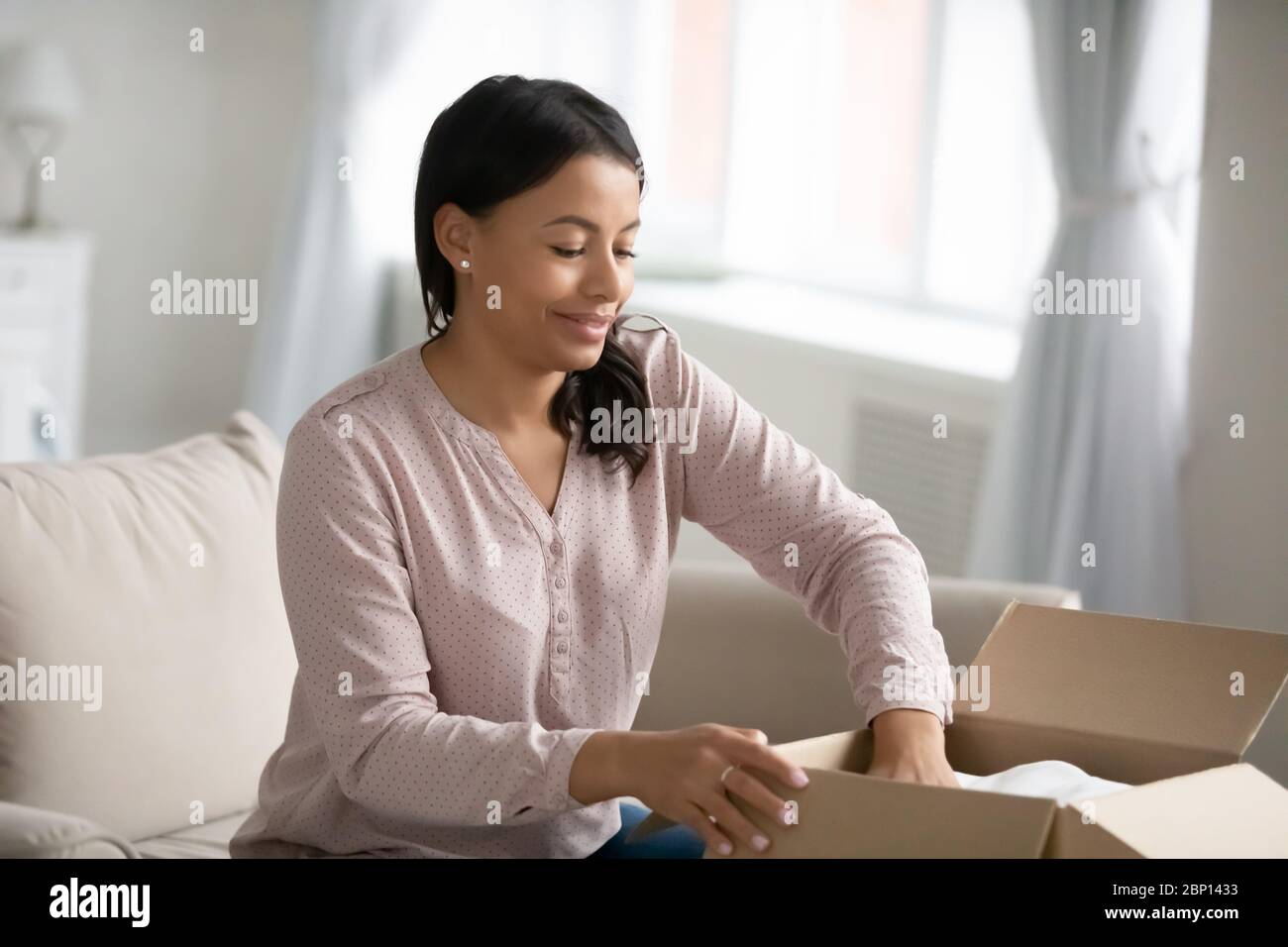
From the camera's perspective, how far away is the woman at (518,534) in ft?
4.22

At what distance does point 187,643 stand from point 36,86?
10.0ft

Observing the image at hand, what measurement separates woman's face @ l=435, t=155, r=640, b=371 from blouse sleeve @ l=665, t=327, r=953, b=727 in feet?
0.58

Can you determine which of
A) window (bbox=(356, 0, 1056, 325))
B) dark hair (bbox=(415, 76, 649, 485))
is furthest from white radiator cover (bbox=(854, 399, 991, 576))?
dark hair (bbox=(415, 76, 649, 485))

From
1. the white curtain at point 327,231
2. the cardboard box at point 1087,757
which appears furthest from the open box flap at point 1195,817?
the white curtain at point 327,231

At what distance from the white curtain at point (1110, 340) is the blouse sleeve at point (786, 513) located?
139 cm

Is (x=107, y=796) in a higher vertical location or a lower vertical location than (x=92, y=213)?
lower

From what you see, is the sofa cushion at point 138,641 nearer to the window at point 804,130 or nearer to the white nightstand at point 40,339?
the window at point 804,130

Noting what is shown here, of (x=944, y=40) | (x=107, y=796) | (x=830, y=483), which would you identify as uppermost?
(x=944, y=40)

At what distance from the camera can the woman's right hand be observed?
104cm

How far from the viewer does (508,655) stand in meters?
1.40

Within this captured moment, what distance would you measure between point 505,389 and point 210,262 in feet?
11.9
